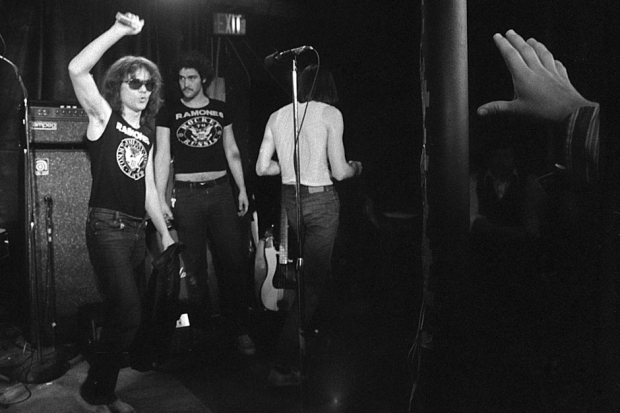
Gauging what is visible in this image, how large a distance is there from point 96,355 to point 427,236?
5.86 ft

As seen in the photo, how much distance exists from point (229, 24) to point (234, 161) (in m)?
1.19

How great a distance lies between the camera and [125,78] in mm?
3100

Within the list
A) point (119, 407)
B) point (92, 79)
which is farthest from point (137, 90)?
point (119, 407)

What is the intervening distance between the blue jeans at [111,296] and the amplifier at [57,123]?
1.06 m

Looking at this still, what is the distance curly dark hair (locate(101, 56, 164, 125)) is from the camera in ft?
10.1

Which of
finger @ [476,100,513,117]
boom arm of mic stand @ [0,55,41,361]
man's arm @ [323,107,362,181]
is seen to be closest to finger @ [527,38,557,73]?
finger @ [476,100,513,117]

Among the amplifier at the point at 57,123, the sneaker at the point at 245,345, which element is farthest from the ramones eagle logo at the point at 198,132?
the sneaker at the point at 245,345

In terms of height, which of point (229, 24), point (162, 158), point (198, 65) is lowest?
point (162, 158)

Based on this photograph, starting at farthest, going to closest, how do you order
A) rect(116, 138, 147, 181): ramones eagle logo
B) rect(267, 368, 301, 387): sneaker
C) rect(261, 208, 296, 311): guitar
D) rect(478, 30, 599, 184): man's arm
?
rect(261, 208, 296, 311): guitar, rect(267, 368, 301, 387): sneaker, rect(116, 138, 147, 181): ramones eagle logo, rect(478, 30, 599, 184): man's arm

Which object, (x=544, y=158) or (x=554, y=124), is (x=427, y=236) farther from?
(x=544, y=158)

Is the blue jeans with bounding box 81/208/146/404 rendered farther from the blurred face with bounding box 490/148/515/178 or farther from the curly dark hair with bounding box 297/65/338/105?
the blurred face with bounding box 490/148/515/178

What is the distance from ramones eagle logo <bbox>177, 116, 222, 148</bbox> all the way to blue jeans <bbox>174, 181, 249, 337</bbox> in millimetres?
314

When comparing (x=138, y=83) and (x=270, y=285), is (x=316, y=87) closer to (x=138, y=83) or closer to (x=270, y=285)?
(x=138, y=83)

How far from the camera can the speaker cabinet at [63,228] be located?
3.47 m
